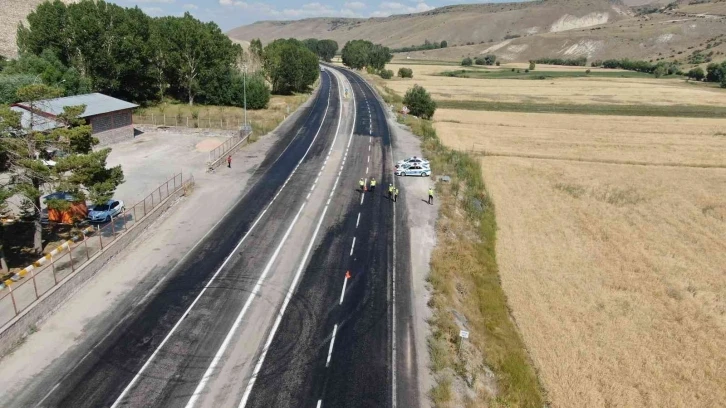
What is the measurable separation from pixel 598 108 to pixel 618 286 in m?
95.4

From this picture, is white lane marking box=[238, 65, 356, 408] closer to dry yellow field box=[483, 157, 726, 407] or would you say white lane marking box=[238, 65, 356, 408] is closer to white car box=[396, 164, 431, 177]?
dry yellow field box=[483, 157, 726, 407]

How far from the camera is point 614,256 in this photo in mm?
32375

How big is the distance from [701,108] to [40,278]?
132 meters

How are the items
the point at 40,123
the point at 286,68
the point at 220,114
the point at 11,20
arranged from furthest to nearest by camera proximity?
the point at 286,68, the point at 11,20, the point at 220,114, the point at 40,123

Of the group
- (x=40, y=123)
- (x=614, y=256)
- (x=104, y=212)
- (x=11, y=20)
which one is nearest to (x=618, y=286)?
(x=614, y=256)

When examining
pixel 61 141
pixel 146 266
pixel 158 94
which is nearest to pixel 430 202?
pixel 146 266

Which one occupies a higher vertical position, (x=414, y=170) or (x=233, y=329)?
(x=414, y=170)

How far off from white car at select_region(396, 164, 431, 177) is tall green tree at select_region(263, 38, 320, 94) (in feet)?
209

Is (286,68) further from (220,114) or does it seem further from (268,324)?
(268,324)

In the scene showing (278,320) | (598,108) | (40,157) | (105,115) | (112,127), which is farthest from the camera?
(598,108)

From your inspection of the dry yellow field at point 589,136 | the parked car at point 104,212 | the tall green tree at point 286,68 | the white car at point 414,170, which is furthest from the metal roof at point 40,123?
the tall green tree at point 286,68

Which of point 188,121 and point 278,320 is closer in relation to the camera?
point 278,320

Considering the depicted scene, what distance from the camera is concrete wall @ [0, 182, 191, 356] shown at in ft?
67.6

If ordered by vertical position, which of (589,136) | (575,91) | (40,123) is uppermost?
(575,91)
